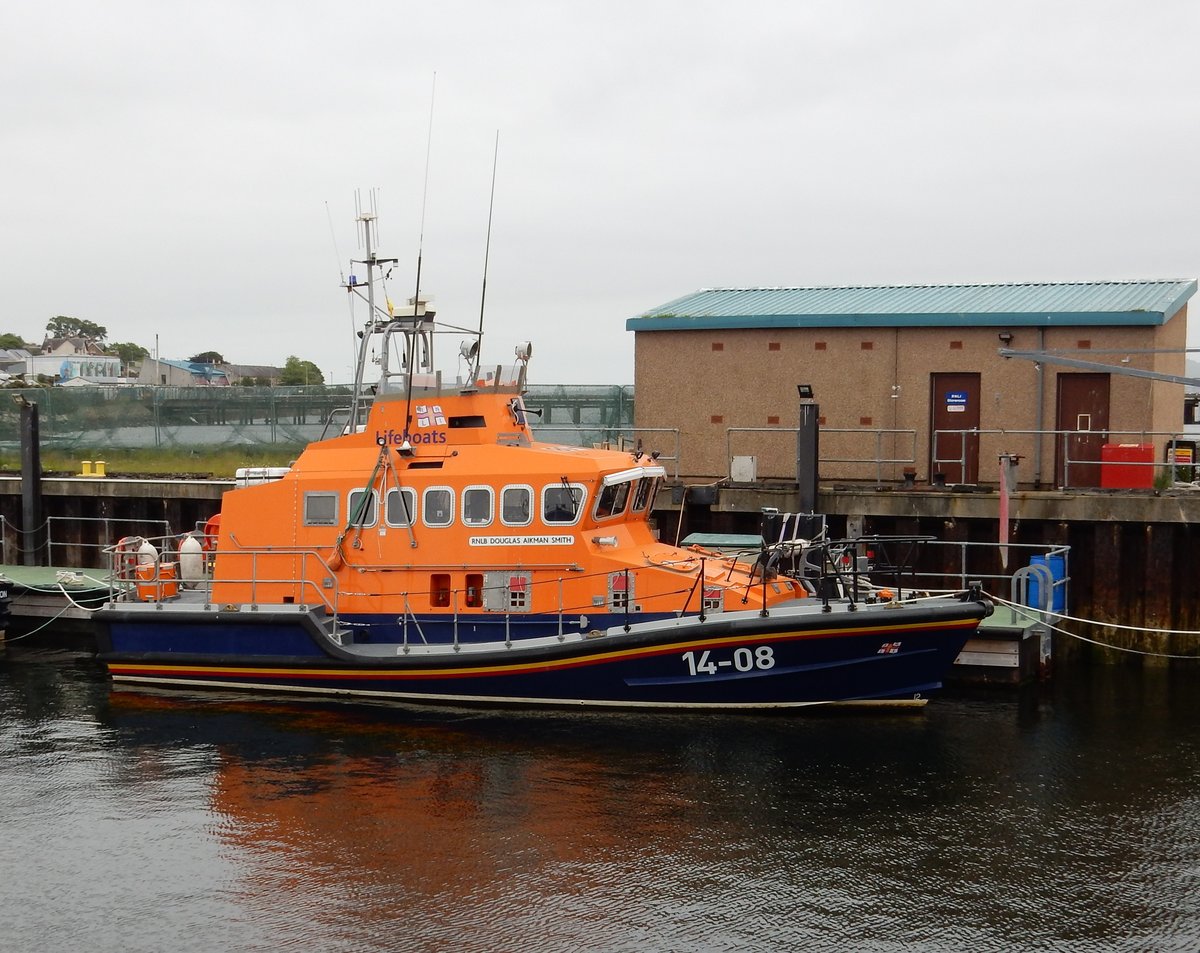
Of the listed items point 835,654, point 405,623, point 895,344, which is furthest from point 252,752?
point 895,344

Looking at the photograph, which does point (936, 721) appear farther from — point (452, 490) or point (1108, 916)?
point (452, 490)

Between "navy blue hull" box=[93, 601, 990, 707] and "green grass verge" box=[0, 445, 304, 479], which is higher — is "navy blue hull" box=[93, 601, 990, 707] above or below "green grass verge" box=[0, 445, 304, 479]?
below

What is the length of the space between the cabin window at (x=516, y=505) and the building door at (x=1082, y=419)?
7.61 m

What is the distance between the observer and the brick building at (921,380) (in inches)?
639

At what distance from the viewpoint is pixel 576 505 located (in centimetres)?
1212

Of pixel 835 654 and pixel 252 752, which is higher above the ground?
pixel 835 654

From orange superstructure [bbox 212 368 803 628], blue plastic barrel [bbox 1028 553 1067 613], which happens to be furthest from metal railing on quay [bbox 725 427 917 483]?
orange superstructure [bbox 212 368 803 628]

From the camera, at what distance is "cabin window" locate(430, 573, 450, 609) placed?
1251cm

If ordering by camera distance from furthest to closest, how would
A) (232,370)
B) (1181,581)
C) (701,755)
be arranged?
(232,370), (1181,581), (701,755)

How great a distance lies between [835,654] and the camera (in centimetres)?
1160

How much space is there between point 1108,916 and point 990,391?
10058 mm

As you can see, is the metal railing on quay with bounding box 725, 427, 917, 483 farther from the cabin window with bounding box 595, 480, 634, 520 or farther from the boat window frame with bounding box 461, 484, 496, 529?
the boat window frame with bounding box 461, 484, 496, 529

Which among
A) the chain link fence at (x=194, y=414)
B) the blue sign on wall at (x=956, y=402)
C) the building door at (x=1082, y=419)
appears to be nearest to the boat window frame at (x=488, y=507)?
the blue sign on wall at (x=956, y=402)

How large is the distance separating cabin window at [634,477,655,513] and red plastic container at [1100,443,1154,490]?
6.10 metres
